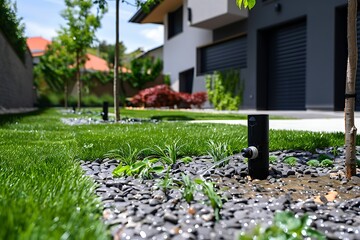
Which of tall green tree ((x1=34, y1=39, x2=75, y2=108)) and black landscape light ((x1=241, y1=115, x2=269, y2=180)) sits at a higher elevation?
tall green tree ((x1=34, y1=39, x2=75, y2=108))

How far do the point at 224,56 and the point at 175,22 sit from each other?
6.87 metres

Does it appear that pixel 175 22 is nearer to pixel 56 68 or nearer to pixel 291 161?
pixel 56 68

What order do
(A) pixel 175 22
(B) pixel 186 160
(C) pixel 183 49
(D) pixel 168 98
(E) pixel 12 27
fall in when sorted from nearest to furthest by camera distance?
1. (B) pixel 186 160
2. (E) pixel 12 27
3. (D) pixel 168 98
4. (C) pixel 183 49
5. (A) pixel 175 22

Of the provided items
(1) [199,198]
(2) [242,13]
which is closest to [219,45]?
(2) [242,13]

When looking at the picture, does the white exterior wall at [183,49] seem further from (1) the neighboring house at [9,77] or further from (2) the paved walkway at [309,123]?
(2) the paved walkway at [309,123]

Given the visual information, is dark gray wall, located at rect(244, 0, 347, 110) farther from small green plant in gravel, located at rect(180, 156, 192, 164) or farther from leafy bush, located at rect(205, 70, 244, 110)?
small green plant in gravel, located at rect(180, 156, 192, 164)

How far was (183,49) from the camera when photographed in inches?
826

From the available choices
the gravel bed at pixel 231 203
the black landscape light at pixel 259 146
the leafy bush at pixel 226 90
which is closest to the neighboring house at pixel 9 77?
the leafy bush at pixel 226 90

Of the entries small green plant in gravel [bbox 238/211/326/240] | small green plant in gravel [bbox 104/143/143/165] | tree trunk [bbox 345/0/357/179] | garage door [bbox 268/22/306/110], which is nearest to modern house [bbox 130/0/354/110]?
garage door [bbox 268/22/306/110]

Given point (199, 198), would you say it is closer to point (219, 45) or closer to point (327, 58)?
point (327, 58)

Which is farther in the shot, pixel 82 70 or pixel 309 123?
pixel 82 70

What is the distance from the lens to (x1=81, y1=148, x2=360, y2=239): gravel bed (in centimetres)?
157

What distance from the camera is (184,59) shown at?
21031 millimetres

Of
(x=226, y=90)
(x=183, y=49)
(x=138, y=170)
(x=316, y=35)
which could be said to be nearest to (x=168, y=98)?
(x=183, y=49)
